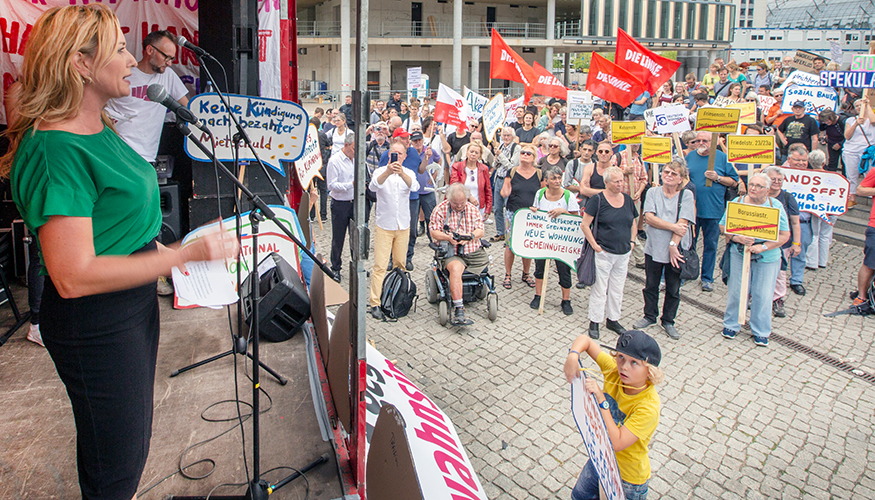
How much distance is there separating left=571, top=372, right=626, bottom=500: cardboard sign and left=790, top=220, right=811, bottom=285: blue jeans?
6.50m

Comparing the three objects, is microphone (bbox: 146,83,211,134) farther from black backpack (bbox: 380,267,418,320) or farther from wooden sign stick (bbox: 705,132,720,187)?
wooden sign stick (bbox: 705,132,720,187)

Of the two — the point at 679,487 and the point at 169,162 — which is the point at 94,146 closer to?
the point at 679,487

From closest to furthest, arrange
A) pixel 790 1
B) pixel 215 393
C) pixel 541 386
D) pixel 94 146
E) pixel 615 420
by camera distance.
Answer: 1. pixel 94 146
2. pixel 615 420
3. pixel 215 393
4. pixel 541 386
5. pixel 790 1

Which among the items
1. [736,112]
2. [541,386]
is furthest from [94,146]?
[736,112]

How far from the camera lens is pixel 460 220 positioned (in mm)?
7168

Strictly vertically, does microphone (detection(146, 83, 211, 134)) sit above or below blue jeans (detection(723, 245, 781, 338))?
above

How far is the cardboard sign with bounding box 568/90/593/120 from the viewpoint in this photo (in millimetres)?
10856

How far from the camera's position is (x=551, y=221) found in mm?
7559

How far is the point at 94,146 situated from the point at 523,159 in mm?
6995

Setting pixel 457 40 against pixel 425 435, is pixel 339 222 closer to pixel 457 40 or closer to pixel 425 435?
pixel 425 435

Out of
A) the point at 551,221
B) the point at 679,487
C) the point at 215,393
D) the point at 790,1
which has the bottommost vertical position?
the point at 679,487

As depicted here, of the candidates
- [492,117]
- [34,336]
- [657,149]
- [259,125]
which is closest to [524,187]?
[657,149]

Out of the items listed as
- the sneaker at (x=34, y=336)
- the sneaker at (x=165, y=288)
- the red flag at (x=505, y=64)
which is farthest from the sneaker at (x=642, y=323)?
the red flag at (x=505, y=64)

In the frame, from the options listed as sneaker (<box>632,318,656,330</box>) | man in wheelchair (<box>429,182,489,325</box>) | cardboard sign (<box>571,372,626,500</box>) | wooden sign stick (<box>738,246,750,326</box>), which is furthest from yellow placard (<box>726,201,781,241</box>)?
cardboard sign (<box>571,372,626,500</box>)
